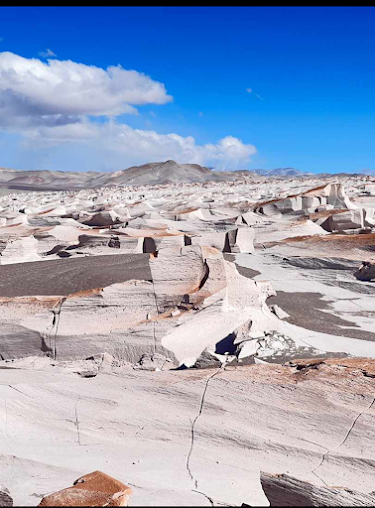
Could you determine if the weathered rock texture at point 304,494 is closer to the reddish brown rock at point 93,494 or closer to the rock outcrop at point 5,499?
the reddish brown rock at point 93,494

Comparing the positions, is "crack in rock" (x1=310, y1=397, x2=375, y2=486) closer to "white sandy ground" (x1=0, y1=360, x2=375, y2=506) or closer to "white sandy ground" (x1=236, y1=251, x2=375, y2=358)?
"white sandy ground" (x1=0, y1=360, x2=375, y2=506)

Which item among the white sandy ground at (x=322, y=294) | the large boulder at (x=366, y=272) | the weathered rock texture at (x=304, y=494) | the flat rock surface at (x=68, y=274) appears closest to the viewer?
the weathered rock texture at (x=304, y=494)

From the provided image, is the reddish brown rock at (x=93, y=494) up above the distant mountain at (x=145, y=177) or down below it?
below

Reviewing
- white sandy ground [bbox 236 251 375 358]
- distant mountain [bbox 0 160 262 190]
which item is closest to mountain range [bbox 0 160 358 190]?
distant mountain [bbox 0 160 262 190]

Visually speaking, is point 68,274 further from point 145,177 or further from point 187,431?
point 145,177

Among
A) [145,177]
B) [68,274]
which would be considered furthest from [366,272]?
[145,177]

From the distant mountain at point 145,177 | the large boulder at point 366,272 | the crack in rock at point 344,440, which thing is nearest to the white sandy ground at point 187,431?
the crack in rock at point 344,440
